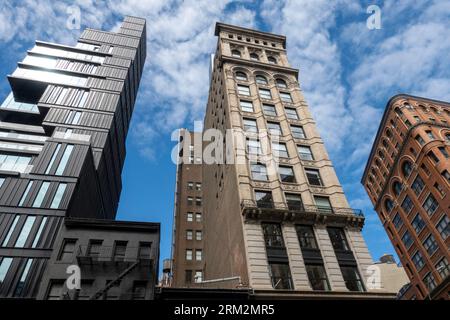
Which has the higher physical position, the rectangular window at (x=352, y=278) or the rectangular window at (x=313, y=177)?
the rectangular window at (x=313, y=177)

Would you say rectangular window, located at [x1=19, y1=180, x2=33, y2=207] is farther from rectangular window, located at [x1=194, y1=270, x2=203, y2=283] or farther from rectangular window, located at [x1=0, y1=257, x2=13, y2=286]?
rectangular window, located at [x1=194, y1=270, x2=203, y2=283]

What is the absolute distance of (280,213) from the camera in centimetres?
2583

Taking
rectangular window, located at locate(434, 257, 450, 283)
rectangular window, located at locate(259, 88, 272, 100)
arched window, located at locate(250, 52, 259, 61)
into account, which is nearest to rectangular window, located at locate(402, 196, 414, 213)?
rectangular window, located at locate(434, 257, 450, 283)

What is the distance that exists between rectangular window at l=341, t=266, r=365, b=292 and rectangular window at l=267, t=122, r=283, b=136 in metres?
15.8

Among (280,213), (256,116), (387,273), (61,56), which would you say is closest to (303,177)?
(280,213)

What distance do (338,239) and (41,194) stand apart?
34.0m

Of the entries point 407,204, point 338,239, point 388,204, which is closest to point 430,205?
point 407,204

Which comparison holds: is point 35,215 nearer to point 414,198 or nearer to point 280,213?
point 280,213

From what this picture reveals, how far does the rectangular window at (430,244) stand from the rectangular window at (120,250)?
50.0 meters

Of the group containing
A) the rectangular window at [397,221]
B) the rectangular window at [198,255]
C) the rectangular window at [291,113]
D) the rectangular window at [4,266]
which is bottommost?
the rectangular window at [4,266]

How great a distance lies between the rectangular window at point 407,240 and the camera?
59.6 meters

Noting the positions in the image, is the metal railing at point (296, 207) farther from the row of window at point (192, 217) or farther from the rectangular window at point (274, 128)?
the row of window at point (192, 217)

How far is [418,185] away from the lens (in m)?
58.0

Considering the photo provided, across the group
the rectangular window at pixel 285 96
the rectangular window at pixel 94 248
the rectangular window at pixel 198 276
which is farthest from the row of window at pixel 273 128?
the rectangular window at pixel 198 276
